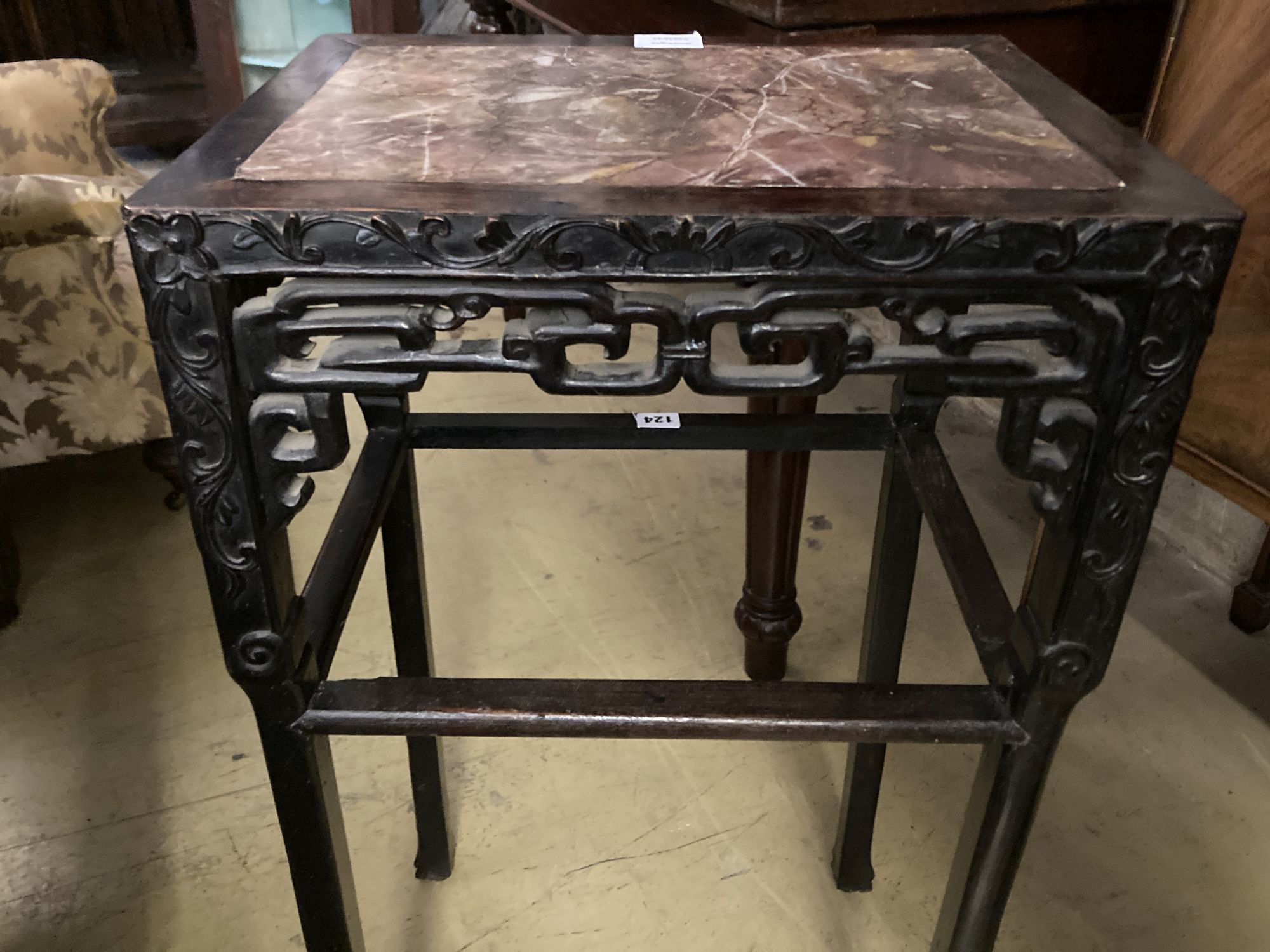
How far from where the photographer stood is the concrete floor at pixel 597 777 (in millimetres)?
1039

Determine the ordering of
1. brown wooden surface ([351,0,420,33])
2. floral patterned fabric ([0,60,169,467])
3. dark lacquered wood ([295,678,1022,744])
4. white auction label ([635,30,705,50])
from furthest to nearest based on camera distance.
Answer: brown wooden surface ([351,0,420,33]) → floral patterned fabric ([0,60,169,467]) → white auction label ([635,30,705,50]) → dark lacquered wood ([295,678,1022,744])

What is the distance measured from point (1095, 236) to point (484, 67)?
0.46m

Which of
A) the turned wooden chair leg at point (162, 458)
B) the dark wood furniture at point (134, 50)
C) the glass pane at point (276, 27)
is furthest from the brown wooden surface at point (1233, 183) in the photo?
the dark wood furniture at point (134, 50)

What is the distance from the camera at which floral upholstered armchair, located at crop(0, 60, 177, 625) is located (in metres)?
1.31

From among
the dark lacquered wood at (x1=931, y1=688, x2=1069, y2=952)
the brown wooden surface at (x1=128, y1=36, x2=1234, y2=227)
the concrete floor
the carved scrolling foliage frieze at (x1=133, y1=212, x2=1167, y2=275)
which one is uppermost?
the brown wooden surface at (x1=128, y1=36, x2=1234, y2=227)

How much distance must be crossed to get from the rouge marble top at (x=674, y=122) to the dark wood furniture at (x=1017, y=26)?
18 centimetres

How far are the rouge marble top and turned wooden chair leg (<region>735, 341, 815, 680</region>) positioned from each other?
0.35 m

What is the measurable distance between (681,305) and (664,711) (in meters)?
0.24

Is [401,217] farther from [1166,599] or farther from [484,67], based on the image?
[1166,599]

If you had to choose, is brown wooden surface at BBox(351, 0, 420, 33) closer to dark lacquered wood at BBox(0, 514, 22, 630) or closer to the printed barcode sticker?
dark lacquered wood at BBox(0, 514, 22, 630)

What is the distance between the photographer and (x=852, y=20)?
3.25 ft

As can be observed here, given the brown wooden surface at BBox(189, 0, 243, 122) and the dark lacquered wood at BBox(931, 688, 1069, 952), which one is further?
the brown wooden surface at BBox(189, 0, 243, 122)

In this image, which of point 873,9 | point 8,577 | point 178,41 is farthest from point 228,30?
point 873,9

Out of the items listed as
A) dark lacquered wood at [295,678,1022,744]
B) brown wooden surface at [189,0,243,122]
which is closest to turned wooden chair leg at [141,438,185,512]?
dark lacquered wood at [295,678,1022,744]
